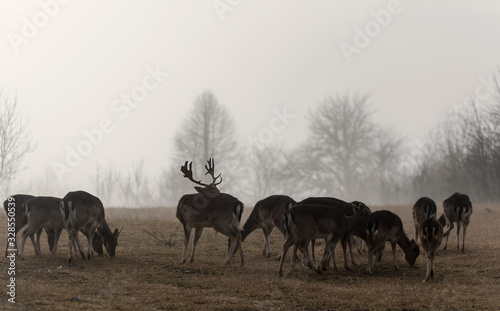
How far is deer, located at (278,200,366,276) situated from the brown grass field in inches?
17.9

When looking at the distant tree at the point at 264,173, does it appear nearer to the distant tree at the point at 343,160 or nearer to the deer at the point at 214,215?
the distant tree at the point at 343,160

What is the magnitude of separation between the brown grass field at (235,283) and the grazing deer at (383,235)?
0.34m

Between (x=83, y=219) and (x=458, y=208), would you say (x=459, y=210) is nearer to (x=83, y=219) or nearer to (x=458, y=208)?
(x=458, y=208)

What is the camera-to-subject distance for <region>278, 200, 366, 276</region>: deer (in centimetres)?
1266

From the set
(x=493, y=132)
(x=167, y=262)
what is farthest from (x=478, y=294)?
(x=493, y=132)

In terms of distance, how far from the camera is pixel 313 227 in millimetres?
12734

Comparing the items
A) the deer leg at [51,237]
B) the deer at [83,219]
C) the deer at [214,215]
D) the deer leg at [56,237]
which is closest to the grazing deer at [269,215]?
the deer at [214,215]

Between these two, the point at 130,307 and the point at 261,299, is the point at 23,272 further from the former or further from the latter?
the point at 261,299

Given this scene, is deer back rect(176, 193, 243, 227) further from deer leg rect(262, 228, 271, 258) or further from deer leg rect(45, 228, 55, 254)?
deer leg rect(45, 228, 55, 254)

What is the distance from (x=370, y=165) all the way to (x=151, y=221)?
40732mm

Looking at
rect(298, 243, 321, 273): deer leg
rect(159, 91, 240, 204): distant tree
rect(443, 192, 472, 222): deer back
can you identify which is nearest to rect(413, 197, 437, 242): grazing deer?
rect(443, 192, 472, 222): deer back

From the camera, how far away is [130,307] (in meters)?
9.05

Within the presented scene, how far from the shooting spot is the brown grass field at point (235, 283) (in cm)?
956

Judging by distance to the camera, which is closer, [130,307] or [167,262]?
[130,307]
